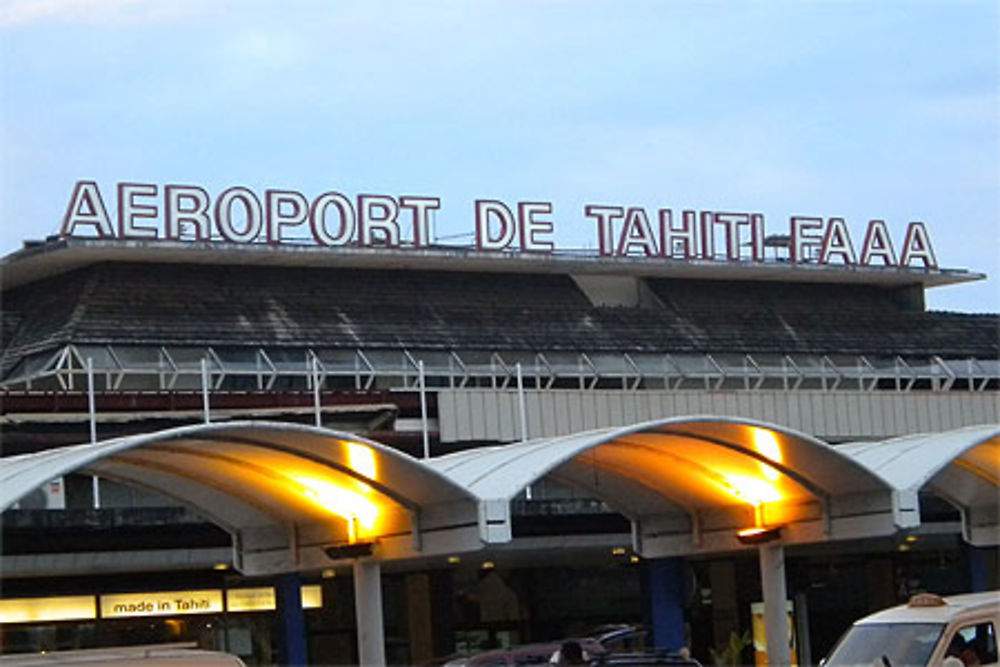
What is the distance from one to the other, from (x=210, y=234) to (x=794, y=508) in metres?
27.9

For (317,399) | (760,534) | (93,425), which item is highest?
(317,399)

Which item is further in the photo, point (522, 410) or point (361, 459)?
point (522, 410)

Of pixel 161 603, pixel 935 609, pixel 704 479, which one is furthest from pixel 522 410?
pixel 935 609

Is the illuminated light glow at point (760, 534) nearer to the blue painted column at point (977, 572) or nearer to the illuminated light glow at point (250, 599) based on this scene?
the blue painted column at point (977, 572)

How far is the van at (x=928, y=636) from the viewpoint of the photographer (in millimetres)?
20484

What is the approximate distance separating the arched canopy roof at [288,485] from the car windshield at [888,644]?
5.76 m

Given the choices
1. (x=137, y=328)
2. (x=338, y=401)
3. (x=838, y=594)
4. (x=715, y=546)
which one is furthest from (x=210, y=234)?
(x=715, y=546)

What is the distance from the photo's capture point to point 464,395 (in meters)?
48.6

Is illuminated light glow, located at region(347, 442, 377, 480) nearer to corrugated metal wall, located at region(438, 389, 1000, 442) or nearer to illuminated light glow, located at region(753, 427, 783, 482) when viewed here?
illuminated light glow, located at region(753, 427, 783, 482)

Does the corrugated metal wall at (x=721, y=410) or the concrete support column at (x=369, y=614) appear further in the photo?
the corrugated metal wall at (x=721, y=410)

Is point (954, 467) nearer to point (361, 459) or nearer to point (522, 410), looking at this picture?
point (361, 459)

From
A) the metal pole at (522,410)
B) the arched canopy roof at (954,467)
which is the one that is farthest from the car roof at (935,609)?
the metal pole at (522,410)

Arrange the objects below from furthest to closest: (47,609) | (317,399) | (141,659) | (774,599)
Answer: (317,399), (47,609), (774,599), (141,659)

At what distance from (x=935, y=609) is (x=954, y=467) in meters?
10.8
